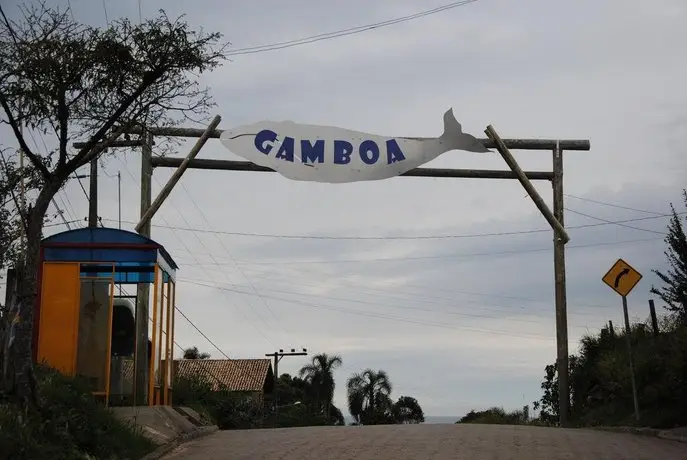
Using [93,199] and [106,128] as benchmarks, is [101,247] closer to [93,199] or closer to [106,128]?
[106,128]

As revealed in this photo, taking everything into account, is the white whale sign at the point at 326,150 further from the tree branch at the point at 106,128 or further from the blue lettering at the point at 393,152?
the tree branch at the point at 106,128

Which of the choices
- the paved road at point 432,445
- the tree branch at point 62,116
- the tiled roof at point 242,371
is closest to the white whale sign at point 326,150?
the paved road at point 432,445

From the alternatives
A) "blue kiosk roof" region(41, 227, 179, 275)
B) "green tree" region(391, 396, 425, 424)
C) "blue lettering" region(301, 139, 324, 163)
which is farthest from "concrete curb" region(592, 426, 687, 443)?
"green tree" region(391, 396, 425, 424)

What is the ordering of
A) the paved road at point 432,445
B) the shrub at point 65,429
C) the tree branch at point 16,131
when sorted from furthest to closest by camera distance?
the paved road at point 432,445 → the tree branch at point 16,131 → the shrub at point 65,429

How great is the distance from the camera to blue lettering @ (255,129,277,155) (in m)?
19.4

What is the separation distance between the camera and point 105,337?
16.0 meters

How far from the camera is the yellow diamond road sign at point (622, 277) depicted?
17641mm

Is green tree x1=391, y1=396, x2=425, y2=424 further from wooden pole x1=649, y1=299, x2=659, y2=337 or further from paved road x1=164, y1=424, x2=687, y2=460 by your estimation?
paved road x1=164, y1=424, x2=687, y2=460

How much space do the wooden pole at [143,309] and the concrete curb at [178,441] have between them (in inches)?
46.4

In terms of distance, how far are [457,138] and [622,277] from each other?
15.5 feet

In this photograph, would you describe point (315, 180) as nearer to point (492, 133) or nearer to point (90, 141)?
point (492, 133)

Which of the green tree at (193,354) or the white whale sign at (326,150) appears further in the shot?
the green tree at (193,354)

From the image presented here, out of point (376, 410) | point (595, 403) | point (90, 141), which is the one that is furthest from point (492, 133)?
point (376, 410)

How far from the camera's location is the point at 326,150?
19297 mm
